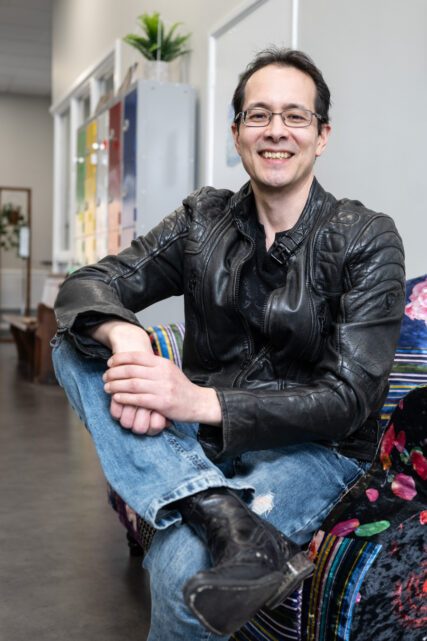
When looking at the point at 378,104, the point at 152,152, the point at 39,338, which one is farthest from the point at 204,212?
the point at 39,338

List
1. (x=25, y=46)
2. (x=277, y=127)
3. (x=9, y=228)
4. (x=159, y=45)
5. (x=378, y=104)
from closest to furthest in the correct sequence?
(x=277, y=127), (x=378, y=104), (x=159, y=45), (x=25, y=46), (x=9, y=228)

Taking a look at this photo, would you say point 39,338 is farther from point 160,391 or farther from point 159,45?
point 160,391

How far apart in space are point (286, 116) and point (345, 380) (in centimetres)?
64

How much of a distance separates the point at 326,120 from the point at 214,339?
59 cm

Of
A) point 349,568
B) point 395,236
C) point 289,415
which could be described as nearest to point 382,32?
point 395,236

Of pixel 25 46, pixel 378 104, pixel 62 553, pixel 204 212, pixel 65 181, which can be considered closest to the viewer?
pixel 204 212

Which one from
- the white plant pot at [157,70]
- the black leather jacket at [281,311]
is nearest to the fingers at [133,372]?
the black leather jacket at [281,311]

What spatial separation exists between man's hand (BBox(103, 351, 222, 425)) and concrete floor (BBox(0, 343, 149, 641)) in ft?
2.71

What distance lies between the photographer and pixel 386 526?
1.30m

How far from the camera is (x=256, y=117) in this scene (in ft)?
5.48

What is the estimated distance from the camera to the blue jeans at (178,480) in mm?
1201

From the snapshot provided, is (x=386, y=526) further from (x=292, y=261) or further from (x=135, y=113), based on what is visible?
(x=135, y=113)

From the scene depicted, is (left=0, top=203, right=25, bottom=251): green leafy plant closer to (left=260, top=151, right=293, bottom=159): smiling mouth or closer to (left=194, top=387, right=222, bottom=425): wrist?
(left=260, top=151, right=293, bottom=159): smiling mouth

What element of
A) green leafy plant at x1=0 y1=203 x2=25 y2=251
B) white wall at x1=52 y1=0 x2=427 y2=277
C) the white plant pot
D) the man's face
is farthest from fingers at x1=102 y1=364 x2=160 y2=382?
green leafy plant at x1=0 y1=203 x2=25 y2=251
